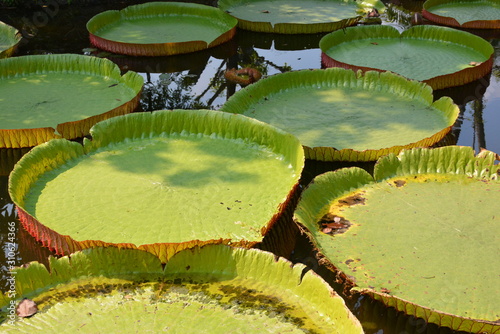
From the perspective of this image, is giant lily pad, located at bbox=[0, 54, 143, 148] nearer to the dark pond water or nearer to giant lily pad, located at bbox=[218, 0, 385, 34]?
the dark pond water

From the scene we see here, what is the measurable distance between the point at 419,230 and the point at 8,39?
444 centimetres

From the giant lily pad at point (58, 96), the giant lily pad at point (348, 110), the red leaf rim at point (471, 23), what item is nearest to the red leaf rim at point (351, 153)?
the giant lily pad at point (348, 110)

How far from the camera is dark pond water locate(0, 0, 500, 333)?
2.78 m

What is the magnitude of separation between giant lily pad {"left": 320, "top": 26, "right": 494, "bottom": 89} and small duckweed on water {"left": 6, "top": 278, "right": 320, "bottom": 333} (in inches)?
107

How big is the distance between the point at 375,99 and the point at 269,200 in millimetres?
1655

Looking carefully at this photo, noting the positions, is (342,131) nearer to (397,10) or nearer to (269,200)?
(269,200)

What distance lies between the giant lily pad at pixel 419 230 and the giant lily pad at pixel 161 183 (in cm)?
29

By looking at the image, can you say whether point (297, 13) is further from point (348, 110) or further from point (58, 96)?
point (58, 96)

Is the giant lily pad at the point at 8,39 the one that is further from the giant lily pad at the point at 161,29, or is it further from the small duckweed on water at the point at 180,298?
the small duckweed on water at the point at 180,298

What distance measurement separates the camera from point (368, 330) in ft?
7.77

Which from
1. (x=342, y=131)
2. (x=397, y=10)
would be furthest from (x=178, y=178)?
(x=397, y=10)

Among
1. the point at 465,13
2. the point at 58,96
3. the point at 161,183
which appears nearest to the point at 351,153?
the point at 161,183

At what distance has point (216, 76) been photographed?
5.01 metres

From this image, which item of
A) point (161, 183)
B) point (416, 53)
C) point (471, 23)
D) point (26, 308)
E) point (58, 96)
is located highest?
point (471, 23)
